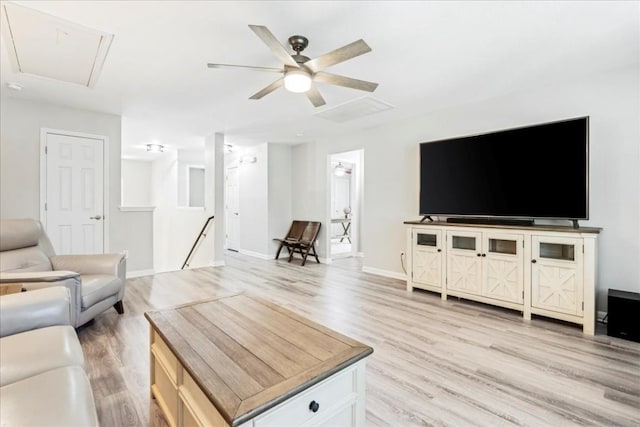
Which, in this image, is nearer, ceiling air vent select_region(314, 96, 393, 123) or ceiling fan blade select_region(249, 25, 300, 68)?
ceiling fan blade select_region(249, 25, 300, 68)

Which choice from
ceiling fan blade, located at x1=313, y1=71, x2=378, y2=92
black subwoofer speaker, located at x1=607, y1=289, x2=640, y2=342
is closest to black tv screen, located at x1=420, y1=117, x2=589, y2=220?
black subwoofer speaker, located at x1=607, y1=289, x2=640, y2=342

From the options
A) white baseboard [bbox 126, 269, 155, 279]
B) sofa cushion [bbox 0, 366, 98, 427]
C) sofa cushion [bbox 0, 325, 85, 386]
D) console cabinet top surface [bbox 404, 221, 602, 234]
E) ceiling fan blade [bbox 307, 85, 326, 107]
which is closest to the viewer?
sofa cushion [bbox 0, 366, 98, 427]

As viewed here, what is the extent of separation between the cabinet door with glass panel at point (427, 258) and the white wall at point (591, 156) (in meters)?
0.64

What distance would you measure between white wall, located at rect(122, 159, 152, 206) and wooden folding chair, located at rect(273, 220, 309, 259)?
5568 mm

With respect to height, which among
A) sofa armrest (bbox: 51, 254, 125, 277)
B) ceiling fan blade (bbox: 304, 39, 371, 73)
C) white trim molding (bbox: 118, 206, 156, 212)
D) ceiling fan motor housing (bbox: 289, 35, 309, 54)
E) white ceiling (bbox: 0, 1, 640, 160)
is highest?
white ceiling (bbox: 0, 1, 640, 160)

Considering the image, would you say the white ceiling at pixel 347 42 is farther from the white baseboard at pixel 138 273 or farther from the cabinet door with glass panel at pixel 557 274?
the white baseboard at pixel 138 273

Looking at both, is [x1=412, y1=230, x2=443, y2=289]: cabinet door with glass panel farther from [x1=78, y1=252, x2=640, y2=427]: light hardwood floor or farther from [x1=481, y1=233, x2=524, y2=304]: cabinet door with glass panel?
[x1=481, y1=233, x2=524, y2=304]: cabinet door with glass panel

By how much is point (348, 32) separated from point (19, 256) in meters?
3.35

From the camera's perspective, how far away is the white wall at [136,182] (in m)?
9.13

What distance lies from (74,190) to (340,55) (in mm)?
4248

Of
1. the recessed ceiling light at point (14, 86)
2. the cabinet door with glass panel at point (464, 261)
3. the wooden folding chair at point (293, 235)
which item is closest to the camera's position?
the recessed ceiling light at point (14, 86)

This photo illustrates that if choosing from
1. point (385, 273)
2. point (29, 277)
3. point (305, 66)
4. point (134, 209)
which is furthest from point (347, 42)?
point (134, 209)

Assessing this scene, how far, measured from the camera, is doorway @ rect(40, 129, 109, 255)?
4.00 meters

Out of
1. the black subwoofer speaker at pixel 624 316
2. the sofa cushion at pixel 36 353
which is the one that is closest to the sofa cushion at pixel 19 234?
the sofa cushion at pixel 36 353
